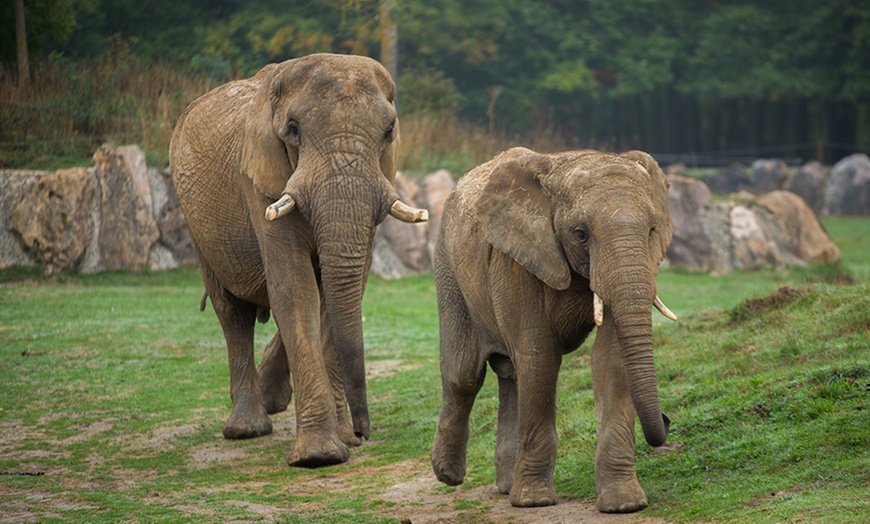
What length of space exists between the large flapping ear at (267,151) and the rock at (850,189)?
23.0 metres

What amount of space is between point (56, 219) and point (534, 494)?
37.3 feet

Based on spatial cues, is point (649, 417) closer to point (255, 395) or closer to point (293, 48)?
point (255, 395)

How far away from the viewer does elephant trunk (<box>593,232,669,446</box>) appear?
6480 mm

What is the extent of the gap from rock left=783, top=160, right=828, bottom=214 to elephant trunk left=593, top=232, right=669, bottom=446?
24.5m

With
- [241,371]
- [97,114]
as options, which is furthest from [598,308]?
[97,114]

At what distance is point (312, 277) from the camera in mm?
9102

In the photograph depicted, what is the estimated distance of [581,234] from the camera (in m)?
6.91

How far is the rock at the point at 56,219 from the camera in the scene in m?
17.0

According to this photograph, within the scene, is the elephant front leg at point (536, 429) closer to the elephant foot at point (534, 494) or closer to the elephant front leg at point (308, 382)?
the elephant foot at point (534, 494)

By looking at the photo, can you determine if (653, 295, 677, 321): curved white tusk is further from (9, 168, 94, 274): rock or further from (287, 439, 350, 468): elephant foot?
(9, 168, 94, 274): rock

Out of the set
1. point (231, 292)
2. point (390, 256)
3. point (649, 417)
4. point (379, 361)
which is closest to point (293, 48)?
point (390, 256)

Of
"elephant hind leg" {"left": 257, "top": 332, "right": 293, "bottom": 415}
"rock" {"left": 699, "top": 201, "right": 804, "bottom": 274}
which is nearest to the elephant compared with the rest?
"elephant hind leg" {"left": 257, "top": 332, "right": 293, "bottom": 415}

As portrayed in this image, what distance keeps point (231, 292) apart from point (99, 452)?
1730 mm

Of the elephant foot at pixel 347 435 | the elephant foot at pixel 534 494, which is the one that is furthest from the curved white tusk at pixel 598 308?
the elephant foot at pixel 347 435
